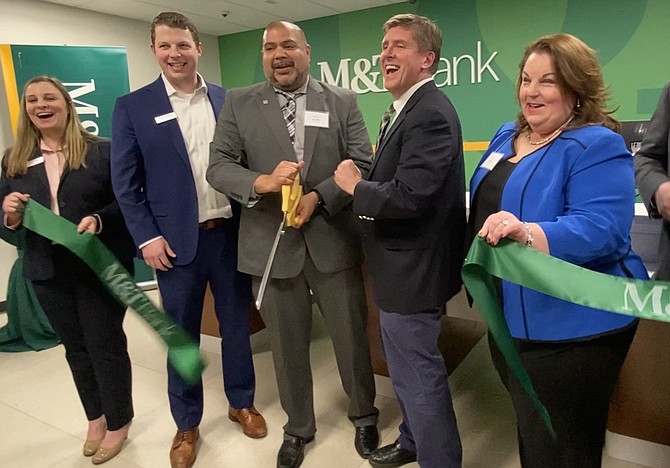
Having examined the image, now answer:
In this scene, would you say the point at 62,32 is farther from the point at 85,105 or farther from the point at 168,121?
the point at 168,121

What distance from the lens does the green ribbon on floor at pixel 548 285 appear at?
120 cm

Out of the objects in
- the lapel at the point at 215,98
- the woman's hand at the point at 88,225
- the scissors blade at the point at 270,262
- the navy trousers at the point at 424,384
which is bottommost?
the navy trousers at the point at 424,384

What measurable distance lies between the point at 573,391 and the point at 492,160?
66cm

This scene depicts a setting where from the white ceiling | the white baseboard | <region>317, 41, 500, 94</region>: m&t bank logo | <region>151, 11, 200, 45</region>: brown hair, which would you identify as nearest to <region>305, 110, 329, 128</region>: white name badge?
<region>151, 11, 200, 45</region>: brown hair

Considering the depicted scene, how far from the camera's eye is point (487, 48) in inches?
226

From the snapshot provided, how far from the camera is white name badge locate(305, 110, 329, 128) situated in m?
2.07

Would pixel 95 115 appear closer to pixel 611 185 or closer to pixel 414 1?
pixel 414 1

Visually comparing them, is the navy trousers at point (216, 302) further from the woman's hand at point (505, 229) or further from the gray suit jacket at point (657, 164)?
the gray suit jacket at point (657, 164)

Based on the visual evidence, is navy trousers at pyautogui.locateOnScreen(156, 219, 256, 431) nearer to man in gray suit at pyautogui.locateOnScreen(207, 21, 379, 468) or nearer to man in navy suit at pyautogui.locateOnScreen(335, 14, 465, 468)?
man in gray suit at pyautogui.locateOnScreen(207, 21, 379, 468)

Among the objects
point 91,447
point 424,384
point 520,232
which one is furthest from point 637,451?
point 91,447

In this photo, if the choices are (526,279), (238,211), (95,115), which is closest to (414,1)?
(95,115)

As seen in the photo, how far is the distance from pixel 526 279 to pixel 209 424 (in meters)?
2.02

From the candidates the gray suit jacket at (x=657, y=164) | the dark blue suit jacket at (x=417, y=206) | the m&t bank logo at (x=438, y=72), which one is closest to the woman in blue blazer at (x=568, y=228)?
the dark blue suit jacket at (x=417, y=206)

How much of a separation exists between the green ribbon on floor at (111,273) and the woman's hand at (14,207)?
23 millimetres
